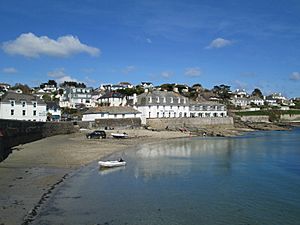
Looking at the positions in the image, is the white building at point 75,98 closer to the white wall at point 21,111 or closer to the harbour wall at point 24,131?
the white wall at point 21,111

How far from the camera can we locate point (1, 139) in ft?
81.5

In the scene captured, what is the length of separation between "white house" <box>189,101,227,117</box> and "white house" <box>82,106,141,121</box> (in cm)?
1587

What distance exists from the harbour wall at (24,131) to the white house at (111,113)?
8107 millimetres

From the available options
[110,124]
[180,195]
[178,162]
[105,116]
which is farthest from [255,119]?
[180,195]

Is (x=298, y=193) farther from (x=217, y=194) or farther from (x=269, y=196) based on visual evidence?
(x=217, y=194)

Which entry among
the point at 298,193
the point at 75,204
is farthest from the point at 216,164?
the point at 75,204

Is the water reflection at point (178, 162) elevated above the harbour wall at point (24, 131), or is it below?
below

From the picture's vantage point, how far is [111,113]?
64.2 metres

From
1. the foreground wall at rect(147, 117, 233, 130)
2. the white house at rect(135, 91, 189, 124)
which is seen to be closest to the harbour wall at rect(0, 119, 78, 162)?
the foreground wall at rect(147, 117, 233, 130)

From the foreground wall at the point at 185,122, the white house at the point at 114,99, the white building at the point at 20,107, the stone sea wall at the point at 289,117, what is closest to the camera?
the white building at the point at 20,107

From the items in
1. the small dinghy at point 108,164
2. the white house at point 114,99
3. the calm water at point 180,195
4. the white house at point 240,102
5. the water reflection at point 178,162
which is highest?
the white house at point 240,102

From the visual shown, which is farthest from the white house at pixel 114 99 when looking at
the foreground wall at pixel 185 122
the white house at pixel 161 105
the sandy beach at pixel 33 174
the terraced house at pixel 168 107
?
the sandy beach at pixel 33 174

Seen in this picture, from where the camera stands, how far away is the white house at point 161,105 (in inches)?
2709

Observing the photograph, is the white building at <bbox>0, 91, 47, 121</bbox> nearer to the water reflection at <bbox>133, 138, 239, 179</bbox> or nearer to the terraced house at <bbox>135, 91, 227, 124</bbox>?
the terraced house at <bbox>135, 91, 227, 124</bbox>
